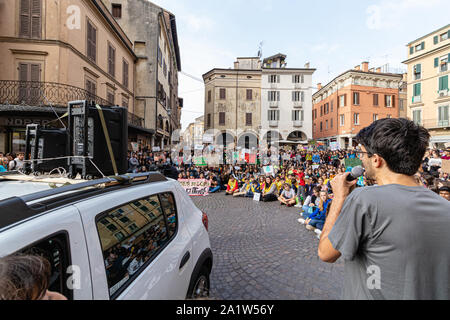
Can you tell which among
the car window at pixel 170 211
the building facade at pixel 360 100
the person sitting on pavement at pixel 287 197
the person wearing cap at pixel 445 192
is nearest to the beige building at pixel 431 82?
the building facade at pixel 360 100

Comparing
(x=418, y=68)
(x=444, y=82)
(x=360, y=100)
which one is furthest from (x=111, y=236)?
(x=418, y=68)

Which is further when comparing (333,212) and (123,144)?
(123,144)

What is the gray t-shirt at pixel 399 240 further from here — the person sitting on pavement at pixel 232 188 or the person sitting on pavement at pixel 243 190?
the person sitting on pavement at pixel 232 188

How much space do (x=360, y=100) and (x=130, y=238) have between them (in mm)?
38220

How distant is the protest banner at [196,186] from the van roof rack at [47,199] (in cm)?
1008

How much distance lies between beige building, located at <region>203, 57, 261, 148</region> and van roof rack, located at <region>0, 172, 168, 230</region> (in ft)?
107

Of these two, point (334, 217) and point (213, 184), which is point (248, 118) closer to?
point (213, 184)

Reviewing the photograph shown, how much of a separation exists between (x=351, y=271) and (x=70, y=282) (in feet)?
4.92

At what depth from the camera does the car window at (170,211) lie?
208 centimetres

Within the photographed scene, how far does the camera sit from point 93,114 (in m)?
2.83

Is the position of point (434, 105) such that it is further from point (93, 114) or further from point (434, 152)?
point (93, 114)

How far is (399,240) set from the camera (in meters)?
0.99

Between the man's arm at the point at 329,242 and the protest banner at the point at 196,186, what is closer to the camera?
the man's arm at the point at 329,242
